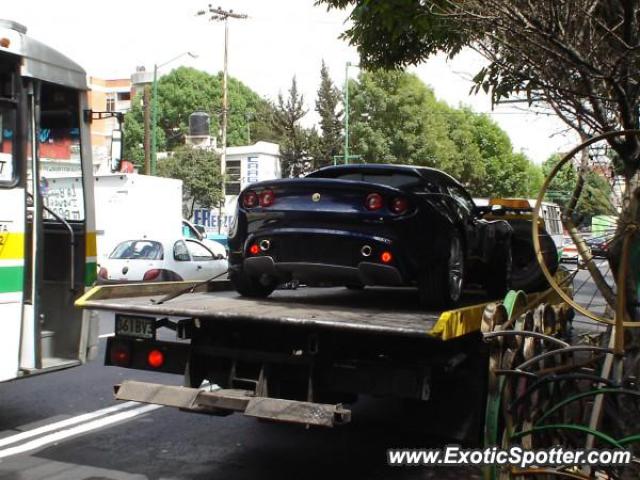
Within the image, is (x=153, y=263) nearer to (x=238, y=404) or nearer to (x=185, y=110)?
→ (x=238, y=404)

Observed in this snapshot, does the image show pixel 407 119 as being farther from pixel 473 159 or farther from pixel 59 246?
pixel 59 246

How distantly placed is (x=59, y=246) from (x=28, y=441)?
190 cm

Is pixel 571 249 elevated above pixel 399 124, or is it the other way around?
pixel 399 124

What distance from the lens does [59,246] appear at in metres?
7.04

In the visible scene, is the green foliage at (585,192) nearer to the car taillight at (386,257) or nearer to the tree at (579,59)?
the tree at (579,59)

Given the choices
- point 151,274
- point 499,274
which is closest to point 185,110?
point 151,274

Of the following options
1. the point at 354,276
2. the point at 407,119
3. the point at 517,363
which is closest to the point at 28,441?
the point at 354,276

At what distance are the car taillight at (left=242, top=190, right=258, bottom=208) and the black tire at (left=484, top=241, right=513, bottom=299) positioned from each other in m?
2.64

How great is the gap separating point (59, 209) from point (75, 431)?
219 centimetres

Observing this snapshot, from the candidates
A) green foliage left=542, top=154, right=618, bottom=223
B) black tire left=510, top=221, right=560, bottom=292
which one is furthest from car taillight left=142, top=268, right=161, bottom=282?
green foliage left=542, top=154, right=618, bottom=223

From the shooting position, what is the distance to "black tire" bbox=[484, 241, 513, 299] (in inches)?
278

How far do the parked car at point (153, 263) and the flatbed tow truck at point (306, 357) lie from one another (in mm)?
8978

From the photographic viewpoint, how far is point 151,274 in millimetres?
14125

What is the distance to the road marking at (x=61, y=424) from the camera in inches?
242
